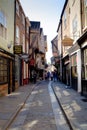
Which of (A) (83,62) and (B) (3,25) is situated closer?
(A) (83,62)

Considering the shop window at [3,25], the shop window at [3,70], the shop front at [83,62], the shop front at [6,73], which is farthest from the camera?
the shop window at [3,25]

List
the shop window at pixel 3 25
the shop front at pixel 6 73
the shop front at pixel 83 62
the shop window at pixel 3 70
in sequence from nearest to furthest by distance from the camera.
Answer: the shop front at pixel 83 62
the shop front at pixel 6 73
the shop window at pixel 3 70
the shop window at pixel 3 25

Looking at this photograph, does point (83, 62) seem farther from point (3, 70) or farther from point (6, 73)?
point (6, 73)

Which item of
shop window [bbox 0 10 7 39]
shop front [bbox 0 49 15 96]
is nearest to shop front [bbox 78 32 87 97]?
shop front [bbox 0 49 15 96]

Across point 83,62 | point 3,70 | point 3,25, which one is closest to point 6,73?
point 3,70

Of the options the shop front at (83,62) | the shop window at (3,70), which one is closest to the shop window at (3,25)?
the shop window at (3,70)

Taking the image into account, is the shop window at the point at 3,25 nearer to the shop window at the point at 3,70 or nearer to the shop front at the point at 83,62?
the shop window at the point at 3,70

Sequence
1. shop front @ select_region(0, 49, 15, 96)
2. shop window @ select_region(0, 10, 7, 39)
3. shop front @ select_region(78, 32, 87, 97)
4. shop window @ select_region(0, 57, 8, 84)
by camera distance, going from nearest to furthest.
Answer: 1. shop front @ select_region(78, 32, 87, 97)
2. shop front @ select_region(0, 49, 15, 96)
3. shop window @ select_region(0, 57, 8, 84)
4. shop window @ select_region(0, 10, 7, 39)

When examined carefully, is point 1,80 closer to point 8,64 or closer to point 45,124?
point 8,64

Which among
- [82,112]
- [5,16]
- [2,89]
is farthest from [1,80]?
[82,112]

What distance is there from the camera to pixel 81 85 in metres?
20.0

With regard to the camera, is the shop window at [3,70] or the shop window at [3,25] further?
the shop window at [3,25]

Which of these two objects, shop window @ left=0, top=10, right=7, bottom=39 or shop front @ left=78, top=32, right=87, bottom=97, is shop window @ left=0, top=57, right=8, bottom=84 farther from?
shop front @ left=78, top=32, right=87, bottom=97

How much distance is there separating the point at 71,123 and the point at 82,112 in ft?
8.22
